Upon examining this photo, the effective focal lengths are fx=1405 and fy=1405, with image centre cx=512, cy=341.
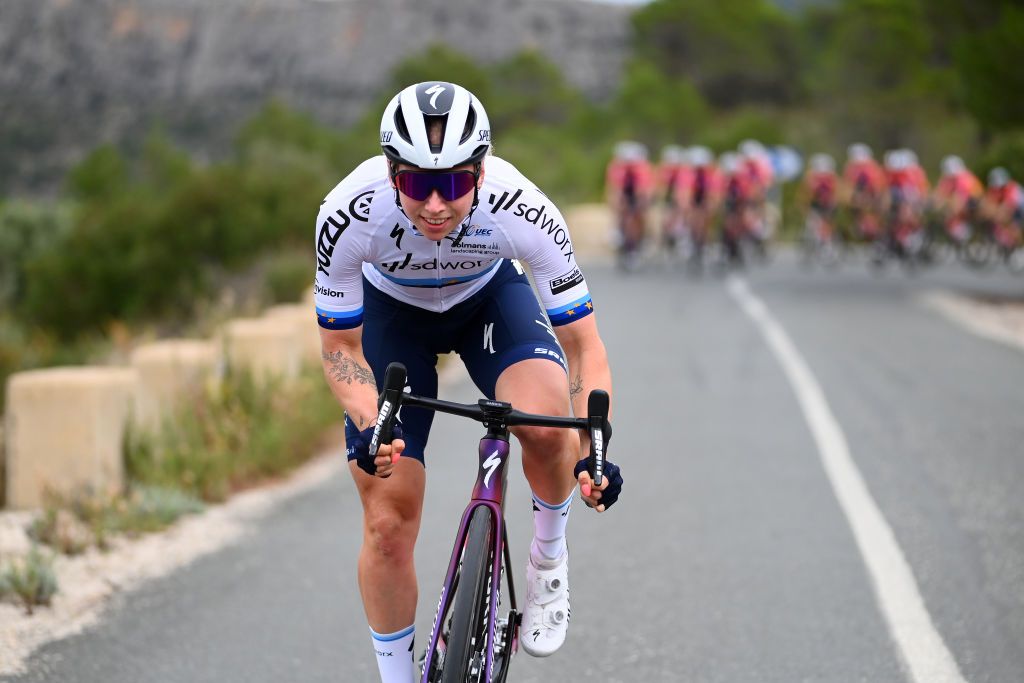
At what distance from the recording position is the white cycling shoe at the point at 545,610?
178 inches

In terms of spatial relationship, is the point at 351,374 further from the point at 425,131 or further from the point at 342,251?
the point at 425,131

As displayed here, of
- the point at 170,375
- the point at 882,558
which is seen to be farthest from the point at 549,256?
the point at 170,375

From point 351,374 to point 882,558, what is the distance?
3.50 metres

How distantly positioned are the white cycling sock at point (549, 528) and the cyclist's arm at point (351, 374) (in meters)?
0.72

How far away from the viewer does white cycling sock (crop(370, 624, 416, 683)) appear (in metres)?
4.33

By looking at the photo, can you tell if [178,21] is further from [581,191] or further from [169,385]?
[169,385]

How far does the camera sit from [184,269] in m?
27.0

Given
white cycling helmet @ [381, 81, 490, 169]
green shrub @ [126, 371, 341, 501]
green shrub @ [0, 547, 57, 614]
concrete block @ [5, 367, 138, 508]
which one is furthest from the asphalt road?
white cycling helmet @ [381, 81, 490, 169]

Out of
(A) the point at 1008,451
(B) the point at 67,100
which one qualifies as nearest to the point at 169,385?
(A) the point at 1008,451

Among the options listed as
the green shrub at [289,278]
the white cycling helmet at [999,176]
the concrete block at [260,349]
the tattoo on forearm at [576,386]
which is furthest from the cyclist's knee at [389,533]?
the white cycling helmet at [999,176]

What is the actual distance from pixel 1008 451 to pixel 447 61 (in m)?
93.1

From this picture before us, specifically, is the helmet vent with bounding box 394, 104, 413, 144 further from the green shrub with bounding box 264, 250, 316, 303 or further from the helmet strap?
the green shrub with bounding box 264, 250, 316, 303

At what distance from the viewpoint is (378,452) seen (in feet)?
12.4

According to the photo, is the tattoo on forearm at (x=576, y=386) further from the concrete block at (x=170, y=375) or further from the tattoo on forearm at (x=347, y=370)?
the concrete block at (x=170, y=375)
